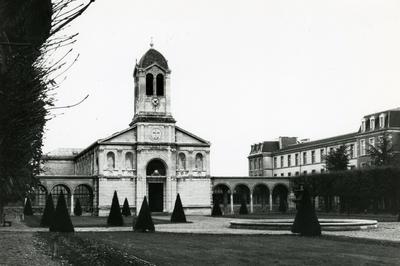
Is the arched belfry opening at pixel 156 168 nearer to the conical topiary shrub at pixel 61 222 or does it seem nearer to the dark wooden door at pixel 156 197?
the dark wooden door at pixel 156 197

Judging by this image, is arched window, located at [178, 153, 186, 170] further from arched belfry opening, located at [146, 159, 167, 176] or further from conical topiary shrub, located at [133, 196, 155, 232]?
conical topiary shrub, located at [133, 196, 155, 232]

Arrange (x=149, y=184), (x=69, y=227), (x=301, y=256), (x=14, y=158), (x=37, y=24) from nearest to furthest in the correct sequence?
(x=37, y=24), (x=14, y=158), (x=301, y=256), (x=69, y=227), (x=149, y=184)

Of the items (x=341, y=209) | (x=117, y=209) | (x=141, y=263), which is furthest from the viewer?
(x=341, y=209)

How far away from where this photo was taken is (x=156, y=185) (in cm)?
5578

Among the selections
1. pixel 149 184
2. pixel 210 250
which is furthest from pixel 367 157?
pixel 210 250

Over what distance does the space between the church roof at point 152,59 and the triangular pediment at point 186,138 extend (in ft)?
20.6

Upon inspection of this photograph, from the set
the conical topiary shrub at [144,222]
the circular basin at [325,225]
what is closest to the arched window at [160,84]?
the circular basin at [325,225]

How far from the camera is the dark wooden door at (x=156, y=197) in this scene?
55.8 meters

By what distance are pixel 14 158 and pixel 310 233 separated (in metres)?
16.3

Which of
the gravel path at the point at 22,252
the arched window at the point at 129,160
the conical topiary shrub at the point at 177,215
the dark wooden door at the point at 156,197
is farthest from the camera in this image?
the dark wooden door at the point at 156,197

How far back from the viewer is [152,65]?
5600cm

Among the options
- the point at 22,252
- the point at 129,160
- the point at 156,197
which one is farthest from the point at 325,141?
the point at 22,252

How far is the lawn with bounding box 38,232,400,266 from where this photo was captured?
13359 mm

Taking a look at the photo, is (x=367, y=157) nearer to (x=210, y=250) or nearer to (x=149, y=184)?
(x=149, y=184)
